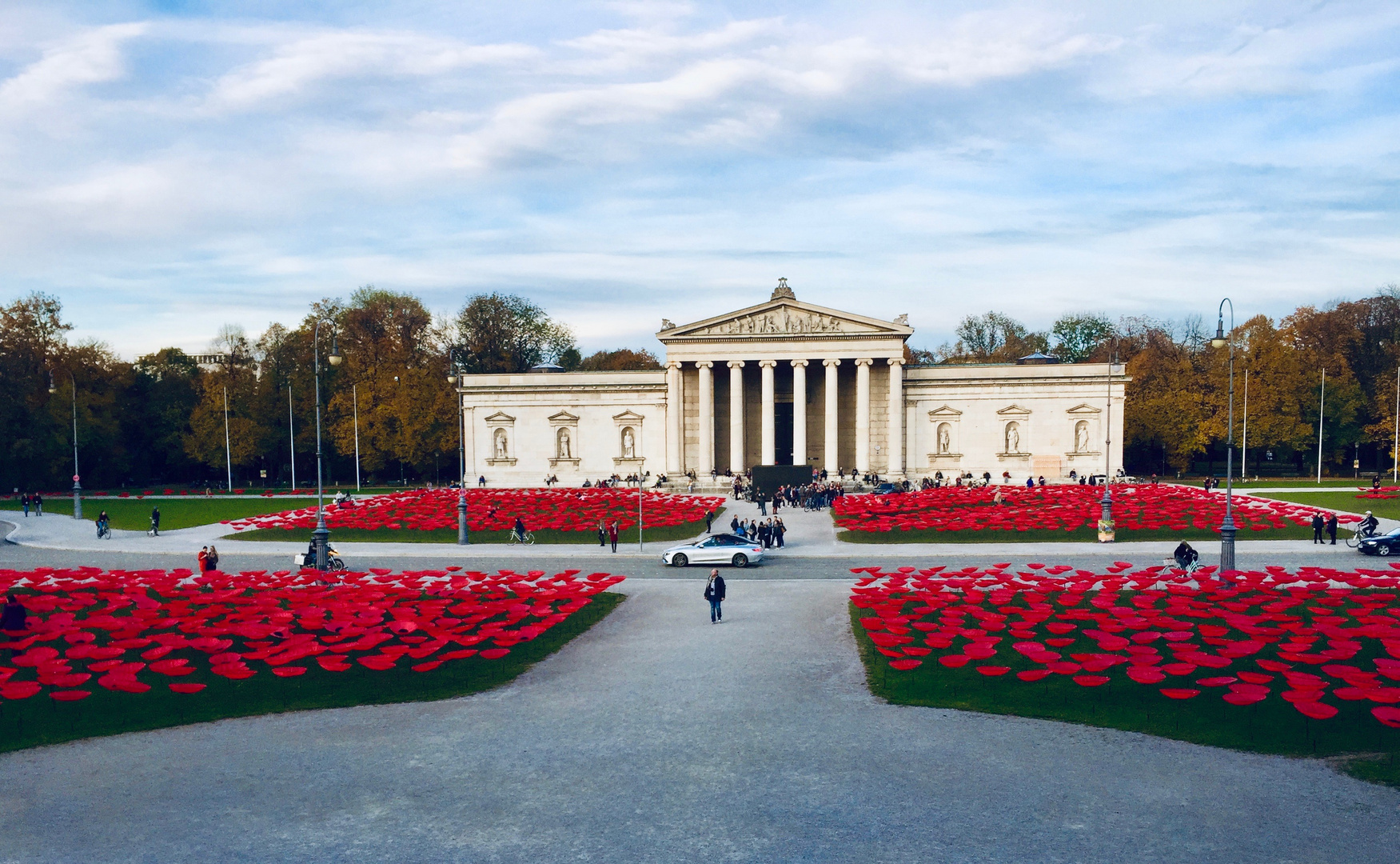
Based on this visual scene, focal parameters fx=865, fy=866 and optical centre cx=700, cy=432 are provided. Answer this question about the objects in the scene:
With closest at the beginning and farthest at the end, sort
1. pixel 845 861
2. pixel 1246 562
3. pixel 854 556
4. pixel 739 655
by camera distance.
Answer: pixel 845 861, pixel 739 655, pixel 1246 562, pixel 854 556

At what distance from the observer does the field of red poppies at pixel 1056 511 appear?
4256 cm

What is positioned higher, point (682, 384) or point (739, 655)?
point (682, 384)

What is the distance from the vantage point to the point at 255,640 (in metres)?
20.1

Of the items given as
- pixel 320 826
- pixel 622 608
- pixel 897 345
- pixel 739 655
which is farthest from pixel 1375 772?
pixel 897 345

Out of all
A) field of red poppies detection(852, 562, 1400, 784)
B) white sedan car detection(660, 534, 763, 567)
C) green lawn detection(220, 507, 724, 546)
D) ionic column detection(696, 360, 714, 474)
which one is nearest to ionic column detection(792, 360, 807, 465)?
ionic column detection(696, 360, 714, 474)

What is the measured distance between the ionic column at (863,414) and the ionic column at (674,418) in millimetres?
15722

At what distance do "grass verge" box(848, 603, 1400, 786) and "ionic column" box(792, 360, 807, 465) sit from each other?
56.2m

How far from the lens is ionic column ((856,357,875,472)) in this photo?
75500mm

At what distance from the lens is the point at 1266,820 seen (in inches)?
457

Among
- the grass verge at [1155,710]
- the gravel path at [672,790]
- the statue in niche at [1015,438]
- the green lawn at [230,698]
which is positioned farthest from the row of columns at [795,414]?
the gravel path at [672,790]

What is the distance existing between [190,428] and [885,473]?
7003 centimetres

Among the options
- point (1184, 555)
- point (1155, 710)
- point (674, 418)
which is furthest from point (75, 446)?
point (1155, 710)

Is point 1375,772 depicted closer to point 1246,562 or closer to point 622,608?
point 622,608

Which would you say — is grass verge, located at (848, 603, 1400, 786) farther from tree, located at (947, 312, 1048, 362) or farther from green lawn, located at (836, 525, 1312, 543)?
tree, located at (947, 312, 1048, 362)
